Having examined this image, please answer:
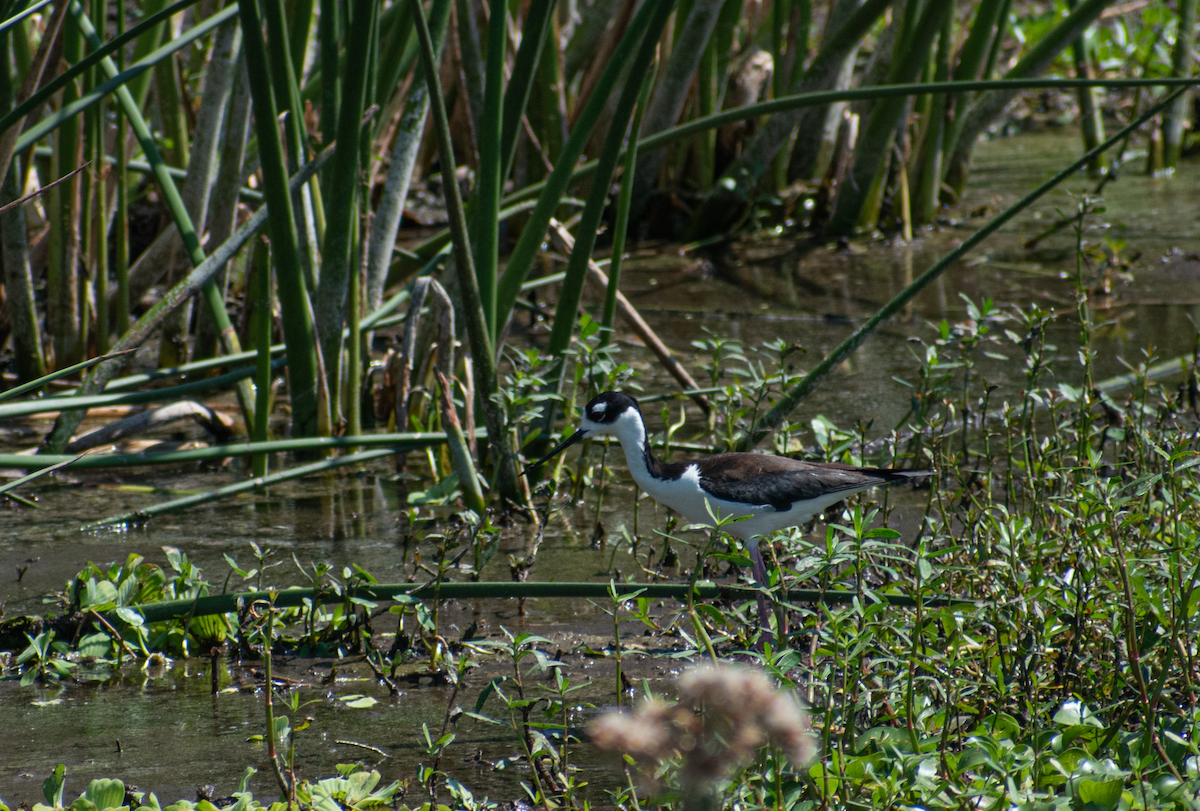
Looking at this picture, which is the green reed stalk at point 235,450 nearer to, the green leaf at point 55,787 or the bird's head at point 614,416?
the bird's head at point 614,416

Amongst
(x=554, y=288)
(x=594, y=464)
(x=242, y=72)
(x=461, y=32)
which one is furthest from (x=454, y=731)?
(x=554, y=288)

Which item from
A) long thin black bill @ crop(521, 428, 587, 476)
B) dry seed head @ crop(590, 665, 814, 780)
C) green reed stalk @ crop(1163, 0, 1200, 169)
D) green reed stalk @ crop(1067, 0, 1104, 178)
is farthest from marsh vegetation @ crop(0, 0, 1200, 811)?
green reed stalk @ crop(1163, 0, 1200, 169)

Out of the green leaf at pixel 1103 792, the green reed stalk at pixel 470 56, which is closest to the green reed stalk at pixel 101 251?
the green reed stalk at pixel 470 56

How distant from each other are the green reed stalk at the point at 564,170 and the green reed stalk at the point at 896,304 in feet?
2.92

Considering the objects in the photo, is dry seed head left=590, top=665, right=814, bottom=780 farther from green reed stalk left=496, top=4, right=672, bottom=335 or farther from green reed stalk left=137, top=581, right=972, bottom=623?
green reed stalk left=496, top=4, right=672, bottom=335

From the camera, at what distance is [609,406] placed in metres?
3.65

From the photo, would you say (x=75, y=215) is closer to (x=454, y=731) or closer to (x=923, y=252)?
(x=454, y=731)

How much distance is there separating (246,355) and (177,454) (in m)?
0.63

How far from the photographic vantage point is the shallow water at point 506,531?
8.65 feet

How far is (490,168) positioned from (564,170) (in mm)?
226

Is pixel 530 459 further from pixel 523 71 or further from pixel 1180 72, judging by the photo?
pixel 1180 72

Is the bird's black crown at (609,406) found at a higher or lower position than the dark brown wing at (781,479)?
higher

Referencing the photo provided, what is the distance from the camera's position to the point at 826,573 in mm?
2471

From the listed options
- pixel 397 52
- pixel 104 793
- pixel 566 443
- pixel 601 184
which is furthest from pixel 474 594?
pixel 397 52
